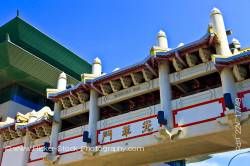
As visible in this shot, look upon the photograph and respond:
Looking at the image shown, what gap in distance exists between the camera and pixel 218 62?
13.5 metres

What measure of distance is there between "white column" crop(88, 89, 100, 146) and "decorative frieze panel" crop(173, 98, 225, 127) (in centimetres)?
458

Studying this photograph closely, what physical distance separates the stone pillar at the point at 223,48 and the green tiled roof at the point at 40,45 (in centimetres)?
1634

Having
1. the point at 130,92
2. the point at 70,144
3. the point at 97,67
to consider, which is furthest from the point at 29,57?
the point at 130,92

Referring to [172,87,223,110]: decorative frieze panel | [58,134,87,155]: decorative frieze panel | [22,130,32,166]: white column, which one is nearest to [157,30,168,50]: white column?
[172,87,223,110]: decorative frieze panel

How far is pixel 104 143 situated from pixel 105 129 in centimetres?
73

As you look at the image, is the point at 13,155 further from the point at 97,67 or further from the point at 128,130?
the point at 128,130

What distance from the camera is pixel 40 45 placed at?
2769 centimetres

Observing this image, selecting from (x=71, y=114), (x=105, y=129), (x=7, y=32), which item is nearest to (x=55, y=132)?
(x=71, y=114)

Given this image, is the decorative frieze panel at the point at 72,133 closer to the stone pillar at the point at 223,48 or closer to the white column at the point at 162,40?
the white column at the point at 162,40

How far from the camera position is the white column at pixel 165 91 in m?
14.6

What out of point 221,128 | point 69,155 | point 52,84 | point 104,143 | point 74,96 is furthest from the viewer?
point 52,84

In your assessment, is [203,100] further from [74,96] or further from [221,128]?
[74,96]

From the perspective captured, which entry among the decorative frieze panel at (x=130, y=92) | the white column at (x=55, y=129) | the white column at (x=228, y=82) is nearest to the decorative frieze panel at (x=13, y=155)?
the white column at (x=55, y=129)

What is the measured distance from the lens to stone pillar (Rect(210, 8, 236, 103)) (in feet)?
44.2
